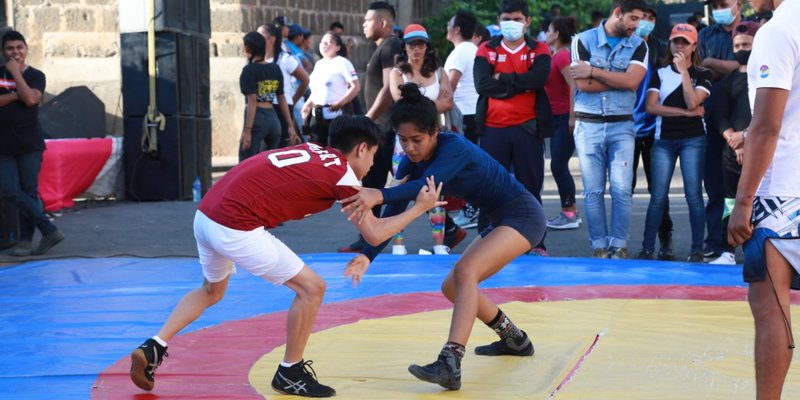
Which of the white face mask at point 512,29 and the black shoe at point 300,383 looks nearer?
the black shoe at point 300,383

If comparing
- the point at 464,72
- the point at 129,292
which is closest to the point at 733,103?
the point at 464,72

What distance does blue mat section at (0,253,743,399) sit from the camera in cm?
531

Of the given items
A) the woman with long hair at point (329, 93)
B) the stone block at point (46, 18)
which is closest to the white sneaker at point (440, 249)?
the woman with long hair at point (329, 93)

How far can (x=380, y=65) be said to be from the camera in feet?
30.0

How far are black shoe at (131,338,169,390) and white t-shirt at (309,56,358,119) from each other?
18.3 ft

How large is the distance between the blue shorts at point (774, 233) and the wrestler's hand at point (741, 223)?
4 cm

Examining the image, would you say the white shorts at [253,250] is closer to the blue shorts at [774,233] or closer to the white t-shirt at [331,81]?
the blue shorts at [774,233]

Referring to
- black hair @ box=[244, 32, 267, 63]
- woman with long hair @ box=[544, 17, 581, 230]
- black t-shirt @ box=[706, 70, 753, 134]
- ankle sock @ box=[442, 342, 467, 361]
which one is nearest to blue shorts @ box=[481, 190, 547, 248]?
ankle sock @ box=[442, 342, 467, 361]

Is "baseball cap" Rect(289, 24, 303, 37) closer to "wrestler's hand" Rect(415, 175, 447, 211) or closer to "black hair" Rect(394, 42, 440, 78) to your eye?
"black hair" Rect(394, 42, 440, 78)

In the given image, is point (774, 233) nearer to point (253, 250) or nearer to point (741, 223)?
point (741, 223)

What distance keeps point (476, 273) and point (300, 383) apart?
0.88m

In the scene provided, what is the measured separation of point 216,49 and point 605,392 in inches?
466

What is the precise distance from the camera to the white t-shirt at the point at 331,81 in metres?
10.1

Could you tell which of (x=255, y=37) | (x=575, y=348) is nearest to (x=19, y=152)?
(x=255, y=37)
